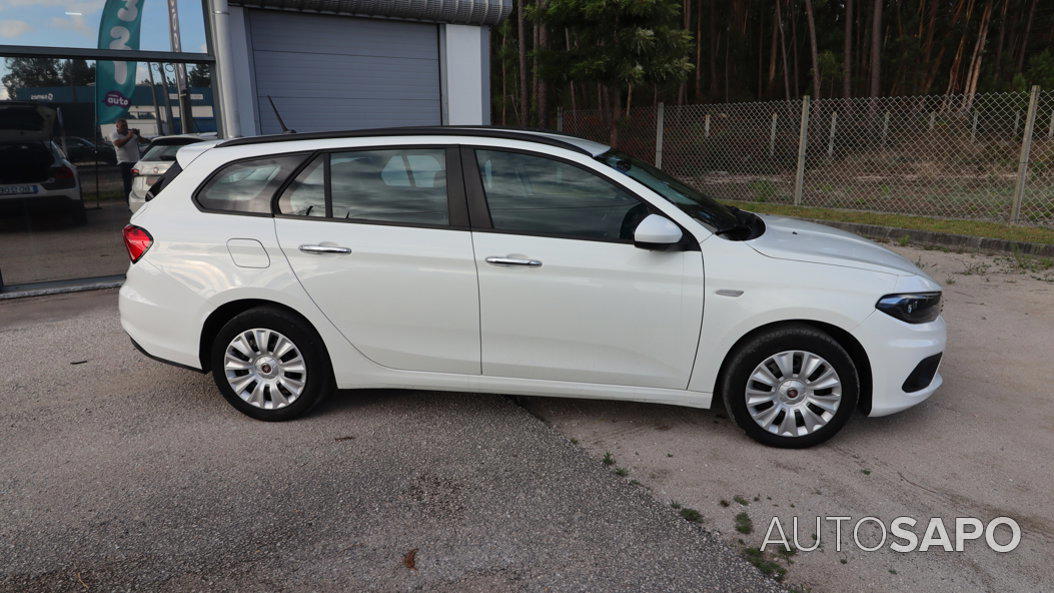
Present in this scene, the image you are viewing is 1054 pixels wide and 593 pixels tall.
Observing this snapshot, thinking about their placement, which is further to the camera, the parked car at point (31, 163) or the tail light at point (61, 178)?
the tail light at point (61, 178)

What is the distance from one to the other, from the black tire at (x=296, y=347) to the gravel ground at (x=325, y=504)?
4.5 inches

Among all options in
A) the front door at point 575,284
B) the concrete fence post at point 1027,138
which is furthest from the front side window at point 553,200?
the concrete fence post at point 1027,138

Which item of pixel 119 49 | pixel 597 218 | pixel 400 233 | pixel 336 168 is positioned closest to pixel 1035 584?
pixel 597 218

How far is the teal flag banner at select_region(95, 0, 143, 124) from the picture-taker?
762cm

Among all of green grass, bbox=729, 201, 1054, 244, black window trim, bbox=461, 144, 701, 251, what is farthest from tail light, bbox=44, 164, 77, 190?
green grass, bbox=729, 201, 1054, 244

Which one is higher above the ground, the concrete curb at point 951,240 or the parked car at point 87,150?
the parked car at point 87,150

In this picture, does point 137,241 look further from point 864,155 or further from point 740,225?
point 864,155

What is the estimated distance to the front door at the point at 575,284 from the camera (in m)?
3.56

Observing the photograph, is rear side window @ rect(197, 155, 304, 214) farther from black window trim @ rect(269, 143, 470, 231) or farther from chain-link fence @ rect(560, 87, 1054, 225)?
chain-link fence @ rect(560, 87, 1054, 225)

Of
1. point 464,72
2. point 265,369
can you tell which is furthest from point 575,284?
point 464,72

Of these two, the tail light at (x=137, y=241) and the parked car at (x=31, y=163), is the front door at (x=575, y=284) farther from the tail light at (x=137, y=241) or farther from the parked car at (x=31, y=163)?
the parked car at (x=31, y=163)

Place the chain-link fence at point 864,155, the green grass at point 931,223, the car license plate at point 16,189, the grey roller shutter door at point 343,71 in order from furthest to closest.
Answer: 1. the chain-link fence at point 864,155
2. the grey roller shutter door at point 343,71
3. the green grass at point 931,223
4. the car license plate at point 16,189

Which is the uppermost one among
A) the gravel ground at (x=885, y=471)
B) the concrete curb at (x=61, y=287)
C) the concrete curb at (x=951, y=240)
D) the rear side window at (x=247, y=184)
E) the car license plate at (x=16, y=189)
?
the rear side window at (x=247, y=184)

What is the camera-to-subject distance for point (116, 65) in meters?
7.81
